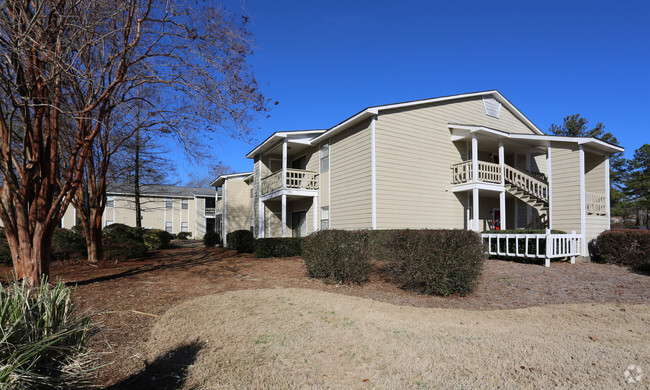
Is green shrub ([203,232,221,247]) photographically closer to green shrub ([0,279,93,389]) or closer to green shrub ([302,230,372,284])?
green shrub ([302,230,372,284])

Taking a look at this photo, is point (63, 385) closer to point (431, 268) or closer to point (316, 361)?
point (316, 361)

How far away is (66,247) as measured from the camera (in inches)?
533

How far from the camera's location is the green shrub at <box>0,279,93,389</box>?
2189mm

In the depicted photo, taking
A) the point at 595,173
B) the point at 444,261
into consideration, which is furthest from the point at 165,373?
the point at 595,173

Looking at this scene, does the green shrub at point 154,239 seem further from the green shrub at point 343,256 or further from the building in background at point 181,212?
the building in background at point 181,212

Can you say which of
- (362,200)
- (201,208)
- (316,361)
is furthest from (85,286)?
(201,208)

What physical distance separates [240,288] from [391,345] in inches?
170

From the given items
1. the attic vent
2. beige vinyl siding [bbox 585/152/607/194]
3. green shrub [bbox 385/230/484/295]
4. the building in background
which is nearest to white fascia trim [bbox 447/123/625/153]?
beige vinyl siding [bbox 585/152/607/194]

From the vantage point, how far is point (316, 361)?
409 cm

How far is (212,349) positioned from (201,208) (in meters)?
41.9


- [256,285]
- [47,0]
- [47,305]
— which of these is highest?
[47,0]

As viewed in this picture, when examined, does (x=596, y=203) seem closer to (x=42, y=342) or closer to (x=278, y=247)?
(x=278, y=247)

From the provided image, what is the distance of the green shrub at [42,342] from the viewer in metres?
2.19

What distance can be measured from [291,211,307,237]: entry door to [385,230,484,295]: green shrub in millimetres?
12259
